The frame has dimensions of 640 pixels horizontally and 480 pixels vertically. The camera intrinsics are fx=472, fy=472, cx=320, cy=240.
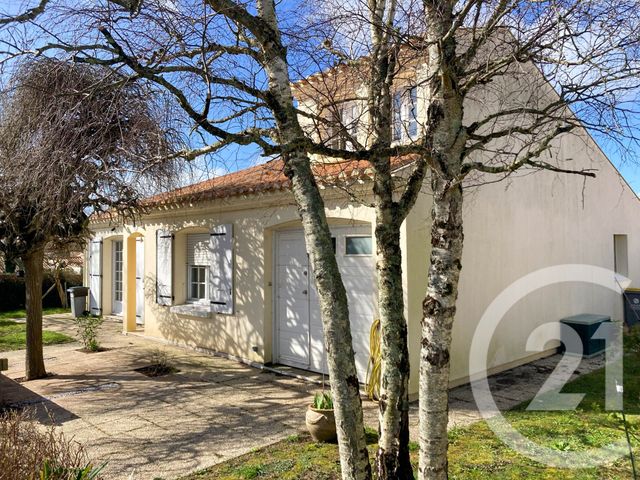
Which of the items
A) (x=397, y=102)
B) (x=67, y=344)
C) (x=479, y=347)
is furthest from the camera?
(x=67, y=344)

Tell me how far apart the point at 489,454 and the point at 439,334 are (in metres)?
2.65

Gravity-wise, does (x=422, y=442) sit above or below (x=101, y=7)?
below

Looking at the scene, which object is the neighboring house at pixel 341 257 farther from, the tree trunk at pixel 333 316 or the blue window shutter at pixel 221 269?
the tree trunk at pixel 333 316

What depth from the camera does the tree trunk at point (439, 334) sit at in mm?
3031

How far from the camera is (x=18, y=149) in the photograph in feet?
23.6

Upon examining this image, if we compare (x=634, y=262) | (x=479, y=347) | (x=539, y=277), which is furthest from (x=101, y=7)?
(x=634, y=262)

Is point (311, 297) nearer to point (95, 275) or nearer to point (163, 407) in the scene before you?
point (163, 407)

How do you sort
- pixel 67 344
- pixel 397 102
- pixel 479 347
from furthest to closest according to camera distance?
pixel 67 344 < pixel 479 347 < pixel 397 102

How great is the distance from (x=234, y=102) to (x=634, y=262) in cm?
1518

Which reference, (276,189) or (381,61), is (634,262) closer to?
(276,189)

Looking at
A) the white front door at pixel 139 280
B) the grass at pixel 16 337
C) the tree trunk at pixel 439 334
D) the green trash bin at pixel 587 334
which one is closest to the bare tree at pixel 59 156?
the tree trunk at pixel 439 334

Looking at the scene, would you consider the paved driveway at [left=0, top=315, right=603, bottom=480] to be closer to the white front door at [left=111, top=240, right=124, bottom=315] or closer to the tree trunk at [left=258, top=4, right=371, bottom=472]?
the tree trunk at [left=258, top=4, right=371, bottom=472]

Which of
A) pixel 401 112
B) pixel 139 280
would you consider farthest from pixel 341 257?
pixel 139 280

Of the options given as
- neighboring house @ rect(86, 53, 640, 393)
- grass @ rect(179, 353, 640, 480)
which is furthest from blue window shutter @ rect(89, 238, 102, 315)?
grass @ rect(179, 353, 640, 480)
